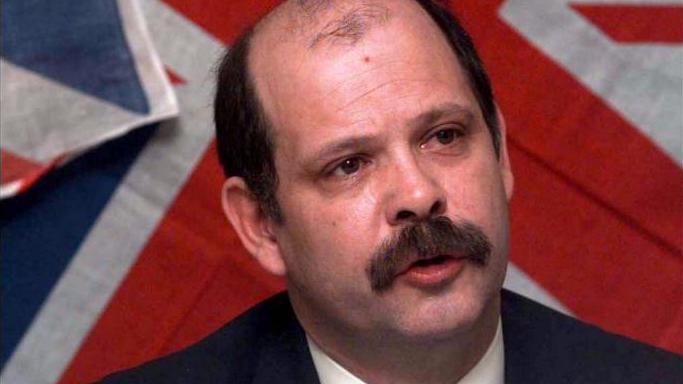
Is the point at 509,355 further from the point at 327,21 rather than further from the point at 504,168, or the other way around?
the point at 327,21

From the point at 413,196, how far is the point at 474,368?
0.77ft

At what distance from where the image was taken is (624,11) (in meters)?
1.54

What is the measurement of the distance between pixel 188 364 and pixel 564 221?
22.1 inches

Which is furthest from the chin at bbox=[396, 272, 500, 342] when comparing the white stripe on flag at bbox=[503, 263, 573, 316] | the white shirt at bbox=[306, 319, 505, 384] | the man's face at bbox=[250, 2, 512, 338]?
the white stripe on flag at bbox=[503, 263, 573, 316]

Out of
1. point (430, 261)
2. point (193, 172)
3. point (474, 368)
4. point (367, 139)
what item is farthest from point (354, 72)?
point (193, 172)

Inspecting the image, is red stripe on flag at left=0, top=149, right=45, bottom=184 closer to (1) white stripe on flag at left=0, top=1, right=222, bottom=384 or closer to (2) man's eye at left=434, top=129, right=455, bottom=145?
(1) white stripe on flag at left=0, top=1, right=222, bottom=384

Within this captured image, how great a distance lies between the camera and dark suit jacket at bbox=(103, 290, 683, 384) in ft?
4.09

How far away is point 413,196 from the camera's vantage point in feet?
3.39

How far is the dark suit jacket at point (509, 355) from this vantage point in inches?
49.0

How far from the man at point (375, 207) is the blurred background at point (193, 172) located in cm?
29

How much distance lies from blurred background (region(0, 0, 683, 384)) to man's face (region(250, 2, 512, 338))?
403 mm

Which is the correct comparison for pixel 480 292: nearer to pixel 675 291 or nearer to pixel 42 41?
pixel 675 291

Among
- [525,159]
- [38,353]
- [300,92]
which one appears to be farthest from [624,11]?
[38,353]

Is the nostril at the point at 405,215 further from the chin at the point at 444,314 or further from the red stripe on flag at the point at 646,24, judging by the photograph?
the red stripe on flag at the point at 646,24
